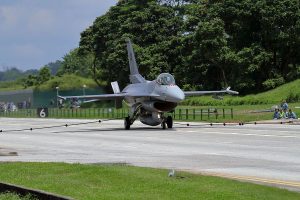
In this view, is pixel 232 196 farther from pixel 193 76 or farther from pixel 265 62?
pixel 193 76

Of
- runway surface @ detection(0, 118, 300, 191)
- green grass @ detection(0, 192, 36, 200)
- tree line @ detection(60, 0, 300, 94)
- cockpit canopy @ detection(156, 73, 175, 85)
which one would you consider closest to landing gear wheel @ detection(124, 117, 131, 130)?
cockpit canopy @ detection(156, 73, 175, 85)

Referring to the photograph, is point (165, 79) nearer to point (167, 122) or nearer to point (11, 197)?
point (167, 122)

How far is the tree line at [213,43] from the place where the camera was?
228 ft

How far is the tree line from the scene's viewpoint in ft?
228

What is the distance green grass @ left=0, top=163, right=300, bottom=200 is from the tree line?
184ft

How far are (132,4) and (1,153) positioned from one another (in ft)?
251

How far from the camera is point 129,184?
39.5 feet

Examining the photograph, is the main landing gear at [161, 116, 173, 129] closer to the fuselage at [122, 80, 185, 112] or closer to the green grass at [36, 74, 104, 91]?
the fuselage at [122, 80, 185, 112]

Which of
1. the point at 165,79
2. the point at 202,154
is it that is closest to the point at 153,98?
the point at 165,79

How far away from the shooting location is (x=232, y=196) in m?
10.3

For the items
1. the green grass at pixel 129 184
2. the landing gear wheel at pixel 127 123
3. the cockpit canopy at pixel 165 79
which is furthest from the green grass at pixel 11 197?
the landing gear wheel at pixel 127 123

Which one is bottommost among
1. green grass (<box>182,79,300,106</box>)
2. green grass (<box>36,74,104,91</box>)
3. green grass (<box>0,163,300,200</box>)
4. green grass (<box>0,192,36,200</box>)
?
green grass (<box>0,192,36,200</box>)

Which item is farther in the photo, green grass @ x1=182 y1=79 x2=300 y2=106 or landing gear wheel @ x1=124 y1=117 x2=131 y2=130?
green grass @ x1=182 y1=79 x2=300 y2=106

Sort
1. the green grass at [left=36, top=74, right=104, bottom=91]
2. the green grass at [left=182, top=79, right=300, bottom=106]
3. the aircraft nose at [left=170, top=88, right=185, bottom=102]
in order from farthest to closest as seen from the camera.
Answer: the green grass at [left=36, top=74, right=104, bottom=91] → the green grass at [left=182, top=79, right=300, bottom=106] → the aircraft nose at [left=170, top=88, right=185, bottom=102]
